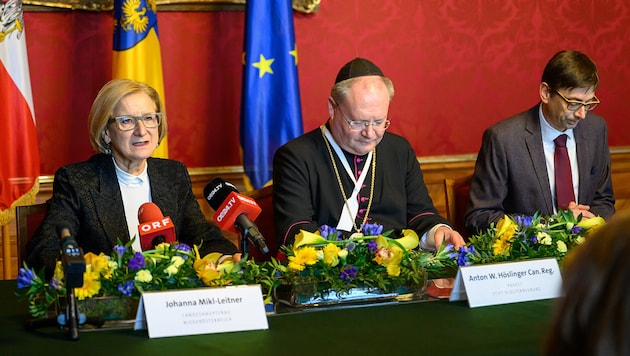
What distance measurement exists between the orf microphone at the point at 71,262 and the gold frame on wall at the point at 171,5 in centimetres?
273

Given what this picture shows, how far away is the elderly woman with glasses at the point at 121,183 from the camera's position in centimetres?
318

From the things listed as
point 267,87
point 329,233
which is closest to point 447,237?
point 329,233

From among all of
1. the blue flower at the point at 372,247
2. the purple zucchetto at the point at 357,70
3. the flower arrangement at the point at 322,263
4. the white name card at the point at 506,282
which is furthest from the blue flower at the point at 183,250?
the purple zucchetto at the point at 357,70

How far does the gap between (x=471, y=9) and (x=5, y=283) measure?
3.46m

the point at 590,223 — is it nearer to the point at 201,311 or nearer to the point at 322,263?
the point at 322,263

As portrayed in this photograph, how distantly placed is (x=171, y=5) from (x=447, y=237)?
2.31 m

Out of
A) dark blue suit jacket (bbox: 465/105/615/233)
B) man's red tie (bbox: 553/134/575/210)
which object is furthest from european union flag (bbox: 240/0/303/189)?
man's red tie (bbox: 553/134/575/210)

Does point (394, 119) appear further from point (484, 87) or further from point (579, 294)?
point (579, 294)

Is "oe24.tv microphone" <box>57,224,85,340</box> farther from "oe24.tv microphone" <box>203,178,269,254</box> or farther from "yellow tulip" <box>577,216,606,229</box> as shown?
"yellow tulip" <box>577,216,606,229</box>

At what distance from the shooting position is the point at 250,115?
15.2 feet

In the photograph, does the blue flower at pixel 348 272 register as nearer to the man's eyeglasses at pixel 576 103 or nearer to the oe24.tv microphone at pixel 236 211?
the oe24.tv microphone at pixel 236 211

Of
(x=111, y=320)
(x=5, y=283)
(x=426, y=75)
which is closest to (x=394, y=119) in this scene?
(x=426, y=75)

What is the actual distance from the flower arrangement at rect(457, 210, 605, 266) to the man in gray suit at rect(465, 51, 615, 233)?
3.41 feet

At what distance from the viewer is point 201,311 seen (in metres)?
2.11
